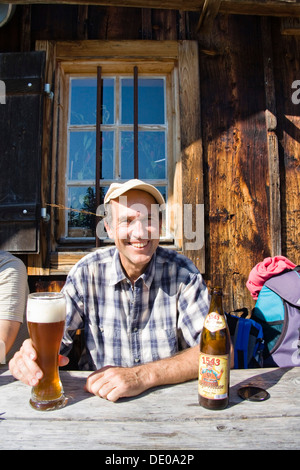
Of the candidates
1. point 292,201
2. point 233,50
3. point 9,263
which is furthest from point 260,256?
point 9,263

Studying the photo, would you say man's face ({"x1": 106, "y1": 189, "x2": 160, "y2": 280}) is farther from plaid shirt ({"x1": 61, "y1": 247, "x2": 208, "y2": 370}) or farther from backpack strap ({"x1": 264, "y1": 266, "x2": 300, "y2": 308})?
backpack strap ({"x1": 264, "y1": 266, "x2": 300, "y2": 308})

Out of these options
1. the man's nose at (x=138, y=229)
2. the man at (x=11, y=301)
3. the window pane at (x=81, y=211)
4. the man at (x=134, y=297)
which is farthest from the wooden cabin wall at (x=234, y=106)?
the man at (x=11, y=301)

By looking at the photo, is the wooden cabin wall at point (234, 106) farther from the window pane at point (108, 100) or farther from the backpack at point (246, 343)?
the backpack at point (246, 343)

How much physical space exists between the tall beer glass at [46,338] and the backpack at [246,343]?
1.31 metres

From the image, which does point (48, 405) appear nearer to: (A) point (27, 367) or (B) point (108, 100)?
(A) point (27, 367)

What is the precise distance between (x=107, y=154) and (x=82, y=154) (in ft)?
0.75

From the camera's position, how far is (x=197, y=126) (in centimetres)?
301

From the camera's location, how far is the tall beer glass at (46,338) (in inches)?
47.0

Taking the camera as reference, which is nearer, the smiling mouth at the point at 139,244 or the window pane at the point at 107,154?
the smiling mouth at the point at 139,244

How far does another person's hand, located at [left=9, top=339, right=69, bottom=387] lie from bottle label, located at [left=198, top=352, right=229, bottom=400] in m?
0.53

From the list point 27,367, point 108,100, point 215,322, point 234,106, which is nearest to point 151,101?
point 108,100

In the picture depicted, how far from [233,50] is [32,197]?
6.98 feet

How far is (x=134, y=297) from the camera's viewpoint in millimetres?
1763

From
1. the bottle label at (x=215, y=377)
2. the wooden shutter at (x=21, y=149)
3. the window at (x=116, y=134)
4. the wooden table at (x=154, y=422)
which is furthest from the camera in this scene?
the window at (x=116, y=134)
